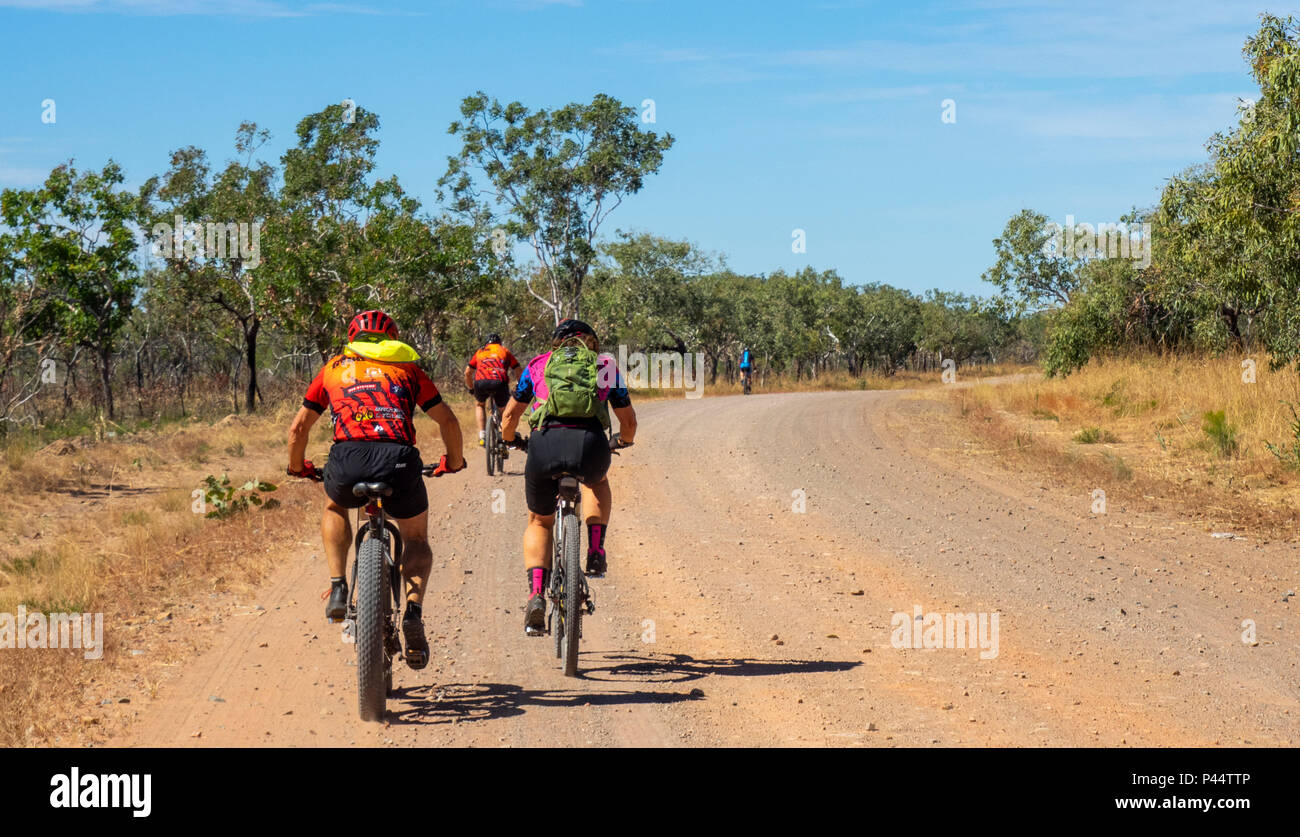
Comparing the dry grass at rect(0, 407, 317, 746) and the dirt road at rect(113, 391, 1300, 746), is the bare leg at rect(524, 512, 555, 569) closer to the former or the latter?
the dirt road at rect(113, 391, 1300, 746)

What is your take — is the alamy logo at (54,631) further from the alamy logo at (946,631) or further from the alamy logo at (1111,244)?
the alamy logo at (1111,244)

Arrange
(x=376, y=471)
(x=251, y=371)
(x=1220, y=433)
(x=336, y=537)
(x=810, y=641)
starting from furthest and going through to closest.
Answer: (x=251, y=371), (x=1220, y=433), (x=810, y=641), (x=336, y=537), (x=376, y=471)

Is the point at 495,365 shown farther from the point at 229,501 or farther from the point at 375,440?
the point at 375,440

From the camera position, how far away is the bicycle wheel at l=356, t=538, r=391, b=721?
18.6 feet

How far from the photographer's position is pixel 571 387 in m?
6.64

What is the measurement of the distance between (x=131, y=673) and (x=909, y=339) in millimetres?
73965

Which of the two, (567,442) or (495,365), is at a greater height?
(495,365)

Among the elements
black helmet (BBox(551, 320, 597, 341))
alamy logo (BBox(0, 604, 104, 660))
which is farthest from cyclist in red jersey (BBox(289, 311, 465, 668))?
alamy logo (BBox(0, 604, 104, 660))

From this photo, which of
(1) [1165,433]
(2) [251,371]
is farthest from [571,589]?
(2) [251,371]

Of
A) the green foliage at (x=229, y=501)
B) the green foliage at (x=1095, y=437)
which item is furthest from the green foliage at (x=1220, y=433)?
the green foliage at (x=229, y=501)

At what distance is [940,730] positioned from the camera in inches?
225

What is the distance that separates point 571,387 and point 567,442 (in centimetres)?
31

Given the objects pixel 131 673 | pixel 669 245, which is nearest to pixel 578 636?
pixel 131 673

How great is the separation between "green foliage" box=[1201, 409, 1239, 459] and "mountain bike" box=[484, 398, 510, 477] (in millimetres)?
9230
